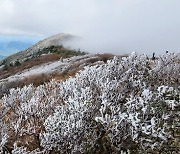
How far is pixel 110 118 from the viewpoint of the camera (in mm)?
9367

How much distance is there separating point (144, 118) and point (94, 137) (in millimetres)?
1826

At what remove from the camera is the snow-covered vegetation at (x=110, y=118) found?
8812mm

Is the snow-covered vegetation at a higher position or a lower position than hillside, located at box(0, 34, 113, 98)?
higher

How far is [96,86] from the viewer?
12.0m

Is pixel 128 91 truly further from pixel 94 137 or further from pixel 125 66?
pixel 94 137

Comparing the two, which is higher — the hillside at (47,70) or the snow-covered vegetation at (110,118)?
the snow-covered vegetation at (110,118)

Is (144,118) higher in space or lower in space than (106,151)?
higher

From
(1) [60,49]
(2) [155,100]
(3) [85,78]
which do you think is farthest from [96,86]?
(1) [60,49]

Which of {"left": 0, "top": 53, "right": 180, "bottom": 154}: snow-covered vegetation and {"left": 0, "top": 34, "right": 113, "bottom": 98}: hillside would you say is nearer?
{"left": 0, "top": 53, "right": 180, "bottom": 154}: snow-covered vegetation

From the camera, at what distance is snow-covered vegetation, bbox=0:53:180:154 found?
8.81 meters

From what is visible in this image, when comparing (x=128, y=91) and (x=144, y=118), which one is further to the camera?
(x=128, y=91)

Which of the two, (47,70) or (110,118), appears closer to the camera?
(110,118)

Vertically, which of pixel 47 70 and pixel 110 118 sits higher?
pixel 110 118

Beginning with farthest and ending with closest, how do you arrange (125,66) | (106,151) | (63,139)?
(125,66)
(106,151)
(63,139)
